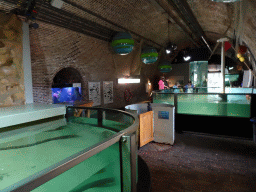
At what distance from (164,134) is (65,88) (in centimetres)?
461

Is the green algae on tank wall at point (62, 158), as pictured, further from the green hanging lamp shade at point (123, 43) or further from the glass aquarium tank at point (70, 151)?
the green hanging lamp shade at point (123, 43)

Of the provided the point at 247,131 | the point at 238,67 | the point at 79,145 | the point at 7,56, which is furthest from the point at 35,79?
the point at 238,67

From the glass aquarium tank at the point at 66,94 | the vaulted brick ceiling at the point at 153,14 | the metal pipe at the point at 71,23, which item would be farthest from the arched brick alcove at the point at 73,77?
the vaulted brick ceiling at the point at 153,14

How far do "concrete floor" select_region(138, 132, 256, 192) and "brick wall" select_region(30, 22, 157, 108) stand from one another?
13.2 feet

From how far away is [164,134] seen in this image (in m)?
4.43

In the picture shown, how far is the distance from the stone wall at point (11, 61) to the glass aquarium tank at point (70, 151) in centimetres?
293

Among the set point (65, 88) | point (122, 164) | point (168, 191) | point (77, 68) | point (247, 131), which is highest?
point (77, 68)

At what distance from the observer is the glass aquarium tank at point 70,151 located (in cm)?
80

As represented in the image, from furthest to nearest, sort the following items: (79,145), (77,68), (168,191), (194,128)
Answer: (77,68)
(194,128)
(168,191)
(79,145)

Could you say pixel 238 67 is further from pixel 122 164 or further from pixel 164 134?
pixel 122 164

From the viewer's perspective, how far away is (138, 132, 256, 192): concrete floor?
8.66ft

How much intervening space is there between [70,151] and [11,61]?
3935 millimetres

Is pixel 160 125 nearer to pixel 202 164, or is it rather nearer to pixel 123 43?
pixel 202 164

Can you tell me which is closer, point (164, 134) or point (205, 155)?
point (205, 155)
